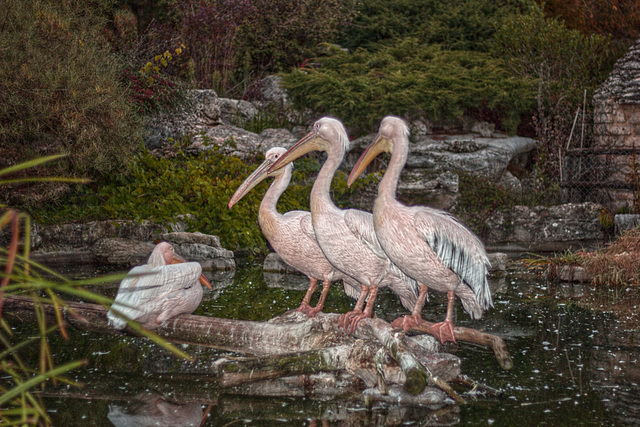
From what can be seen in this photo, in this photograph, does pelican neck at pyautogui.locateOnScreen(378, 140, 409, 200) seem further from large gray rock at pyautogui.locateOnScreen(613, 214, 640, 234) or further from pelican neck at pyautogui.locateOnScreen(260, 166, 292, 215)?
large gray rock at pyautogui.locateOnScreen(613, 214, 640, 234)

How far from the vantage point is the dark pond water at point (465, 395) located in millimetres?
3512

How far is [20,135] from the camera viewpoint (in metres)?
8.91

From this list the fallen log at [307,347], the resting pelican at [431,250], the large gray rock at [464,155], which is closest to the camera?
the fallen log at [307,347]

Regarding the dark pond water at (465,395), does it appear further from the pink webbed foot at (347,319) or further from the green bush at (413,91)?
the green bush at (413,91)

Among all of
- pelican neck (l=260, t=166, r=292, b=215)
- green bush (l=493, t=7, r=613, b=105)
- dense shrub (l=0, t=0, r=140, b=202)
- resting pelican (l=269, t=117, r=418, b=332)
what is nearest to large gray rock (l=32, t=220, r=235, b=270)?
dense shrub (l=0, t=0, r=140, b=202)

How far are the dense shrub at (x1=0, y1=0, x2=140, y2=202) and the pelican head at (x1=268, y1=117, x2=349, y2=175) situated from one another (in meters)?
4.82

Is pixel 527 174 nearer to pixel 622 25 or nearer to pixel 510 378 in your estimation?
pixel 622 25

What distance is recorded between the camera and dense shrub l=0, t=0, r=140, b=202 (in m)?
8.80

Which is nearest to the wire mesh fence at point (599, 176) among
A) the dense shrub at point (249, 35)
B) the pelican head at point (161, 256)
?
the dense shrub at point (249, 35)

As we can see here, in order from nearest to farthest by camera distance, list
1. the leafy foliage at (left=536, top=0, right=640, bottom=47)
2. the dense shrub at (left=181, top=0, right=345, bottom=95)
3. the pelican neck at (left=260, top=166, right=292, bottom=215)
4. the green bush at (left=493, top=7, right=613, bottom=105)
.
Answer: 1. the pelican neck at (left=260, top=166, right=292, bottom=215)
2. the green bush at (left=493, top=7, right=613, bottom=105)
3. the leafy foliage at (left=536, top=0, right=640, bottom=47)
4. the dense shrub at (left=181, top=0, right=345, bottom=95)

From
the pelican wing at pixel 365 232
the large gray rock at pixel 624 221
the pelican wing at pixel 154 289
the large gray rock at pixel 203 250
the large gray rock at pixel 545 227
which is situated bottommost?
the large gray rock at pixel 545 227

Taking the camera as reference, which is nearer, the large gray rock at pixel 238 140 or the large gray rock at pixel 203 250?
the large gray rock at pixel 203 250

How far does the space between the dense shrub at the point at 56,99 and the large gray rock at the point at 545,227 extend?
20.1 ft

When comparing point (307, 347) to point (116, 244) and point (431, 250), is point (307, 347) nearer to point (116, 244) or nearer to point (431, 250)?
point (431, 250)
